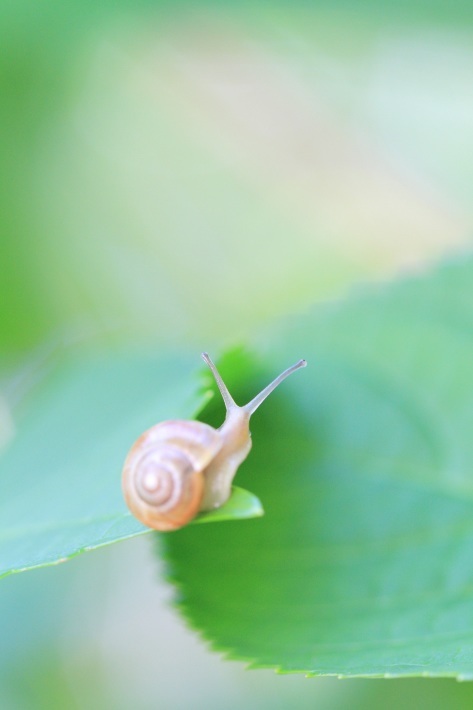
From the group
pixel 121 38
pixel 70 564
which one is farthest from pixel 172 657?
pixel 121 38

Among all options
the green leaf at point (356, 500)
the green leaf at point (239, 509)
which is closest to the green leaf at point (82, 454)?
the green leaf at point (239, 509)

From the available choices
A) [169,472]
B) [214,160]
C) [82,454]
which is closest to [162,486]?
[169,472]

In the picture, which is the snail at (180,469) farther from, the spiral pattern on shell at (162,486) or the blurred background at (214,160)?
the blurred background at (214,160)

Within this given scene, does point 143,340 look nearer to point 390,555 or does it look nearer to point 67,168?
point 67,168

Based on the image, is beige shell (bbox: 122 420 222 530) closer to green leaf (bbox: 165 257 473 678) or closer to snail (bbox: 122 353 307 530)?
snail (bbox: 122 353 307 530)

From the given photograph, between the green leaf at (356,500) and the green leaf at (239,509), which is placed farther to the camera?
the green leaf at (356,500)

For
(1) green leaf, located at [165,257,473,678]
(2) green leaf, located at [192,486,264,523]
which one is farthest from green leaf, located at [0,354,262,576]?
(1) green leaf, located at [165,257,473,678]

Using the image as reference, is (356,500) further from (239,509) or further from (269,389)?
(239,509)
